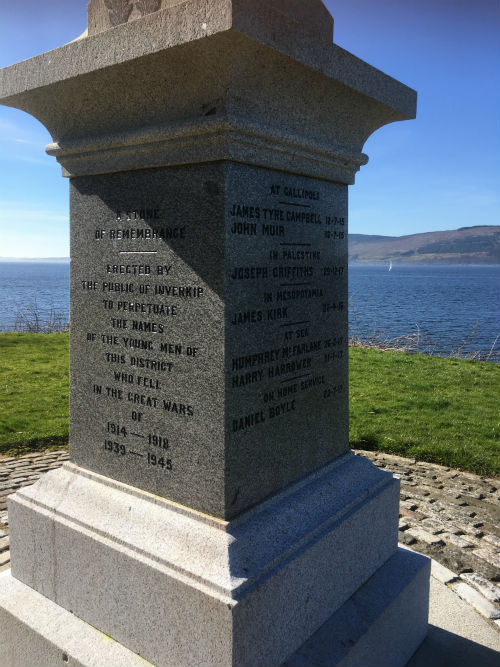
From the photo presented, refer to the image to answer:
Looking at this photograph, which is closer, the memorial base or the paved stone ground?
the memorial base

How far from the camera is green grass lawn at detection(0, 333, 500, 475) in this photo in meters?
7.48

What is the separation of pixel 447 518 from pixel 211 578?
143 inches

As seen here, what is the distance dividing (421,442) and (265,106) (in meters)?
5.86

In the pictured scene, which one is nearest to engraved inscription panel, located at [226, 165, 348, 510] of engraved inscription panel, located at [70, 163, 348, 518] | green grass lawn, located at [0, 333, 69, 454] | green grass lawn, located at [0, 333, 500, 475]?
engraved inscription panel, located at [70, 163, 348, 518]

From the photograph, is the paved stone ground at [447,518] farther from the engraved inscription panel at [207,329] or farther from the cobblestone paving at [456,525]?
the engraved inscription panel at [207,329]

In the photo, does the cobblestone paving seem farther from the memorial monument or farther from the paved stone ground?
the memorial monument

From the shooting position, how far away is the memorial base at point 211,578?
8.54ft

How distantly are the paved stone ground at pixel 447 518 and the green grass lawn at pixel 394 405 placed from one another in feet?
1.33

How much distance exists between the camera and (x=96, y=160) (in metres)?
3.20

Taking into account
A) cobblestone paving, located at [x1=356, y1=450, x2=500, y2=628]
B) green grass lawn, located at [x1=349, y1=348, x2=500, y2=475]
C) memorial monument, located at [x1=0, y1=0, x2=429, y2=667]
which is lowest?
cobblestone paving, located at [x1=356, y1=450, x2=500, y2=628]

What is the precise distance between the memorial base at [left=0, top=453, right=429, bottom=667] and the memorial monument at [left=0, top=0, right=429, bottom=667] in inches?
0.5

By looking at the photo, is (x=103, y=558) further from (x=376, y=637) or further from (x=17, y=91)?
(x=17, y=91)

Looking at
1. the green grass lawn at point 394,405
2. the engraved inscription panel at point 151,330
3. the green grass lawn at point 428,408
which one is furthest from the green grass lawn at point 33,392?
the engraved inscription panel at point 151,330

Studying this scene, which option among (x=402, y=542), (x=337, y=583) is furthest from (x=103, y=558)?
(x=402, y=542)
